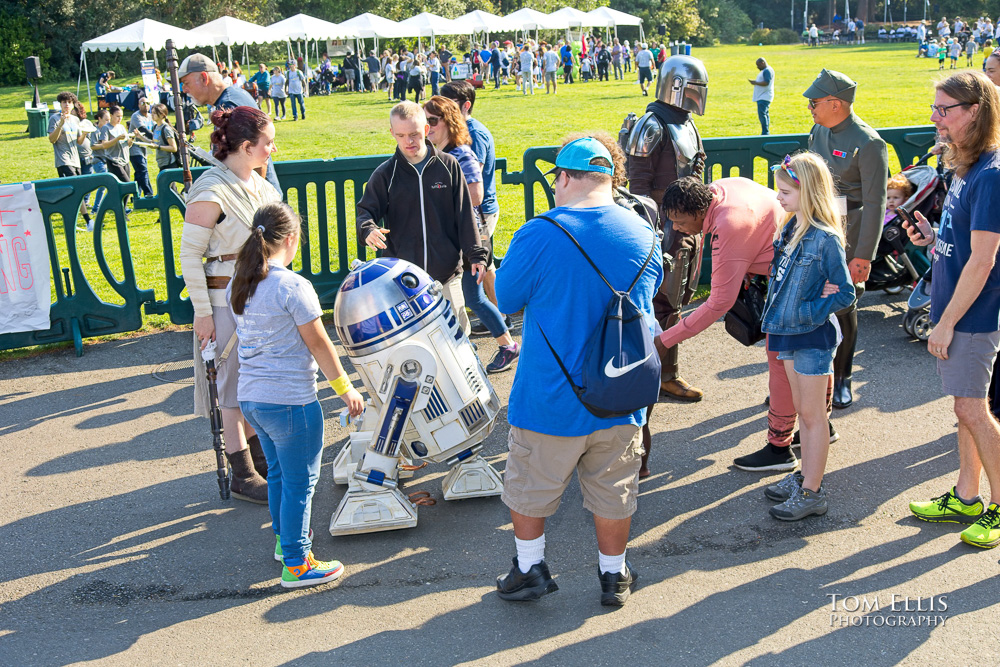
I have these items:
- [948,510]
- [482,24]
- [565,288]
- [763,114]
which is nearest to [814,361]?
[948,510]

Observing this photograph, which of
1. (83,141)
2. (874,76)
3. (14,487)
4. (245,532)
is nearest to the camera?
(245,532)

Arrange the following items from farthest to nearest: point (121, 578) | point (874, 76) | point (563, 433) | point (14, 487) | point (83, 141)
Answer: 1. point (874, 76)
2. point (83, 141)
3. point (14, 487)
4. point (121, 578)
5. point (563, 433)

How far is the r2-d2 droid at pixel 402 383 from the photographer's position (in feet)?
14.4

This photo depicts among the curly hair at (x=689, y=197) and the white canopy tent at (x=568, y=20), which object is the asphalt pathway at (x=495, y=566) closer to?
the curly hair at (x=689, y=197)

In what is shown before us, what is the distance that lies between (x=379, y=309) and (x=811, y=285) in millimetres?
2085

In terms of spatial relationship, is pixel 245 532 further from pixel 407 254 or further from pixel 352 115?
pixel 352 115

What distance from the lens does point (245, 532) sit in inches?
187

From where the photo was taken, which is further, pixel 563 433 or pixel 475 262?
pixel 475 262

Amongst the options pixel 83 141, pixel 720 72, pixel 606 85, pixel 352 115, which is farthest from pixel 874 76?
pixel 83 141

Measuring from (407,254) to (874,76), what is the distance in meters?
34.7

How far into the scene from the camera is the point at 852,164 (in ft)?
18.7

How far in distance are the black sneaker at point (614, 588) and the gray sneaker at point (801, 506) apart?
107 centimetres

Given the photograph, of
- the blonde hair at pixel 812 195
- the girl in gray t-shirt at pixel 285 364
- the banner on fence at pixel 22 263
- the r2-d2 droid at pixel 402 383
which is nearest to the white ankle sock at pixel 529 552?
the r2-d2 droid at pixel 402 383

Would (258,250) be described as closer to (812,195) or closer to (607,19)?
(812,195)
